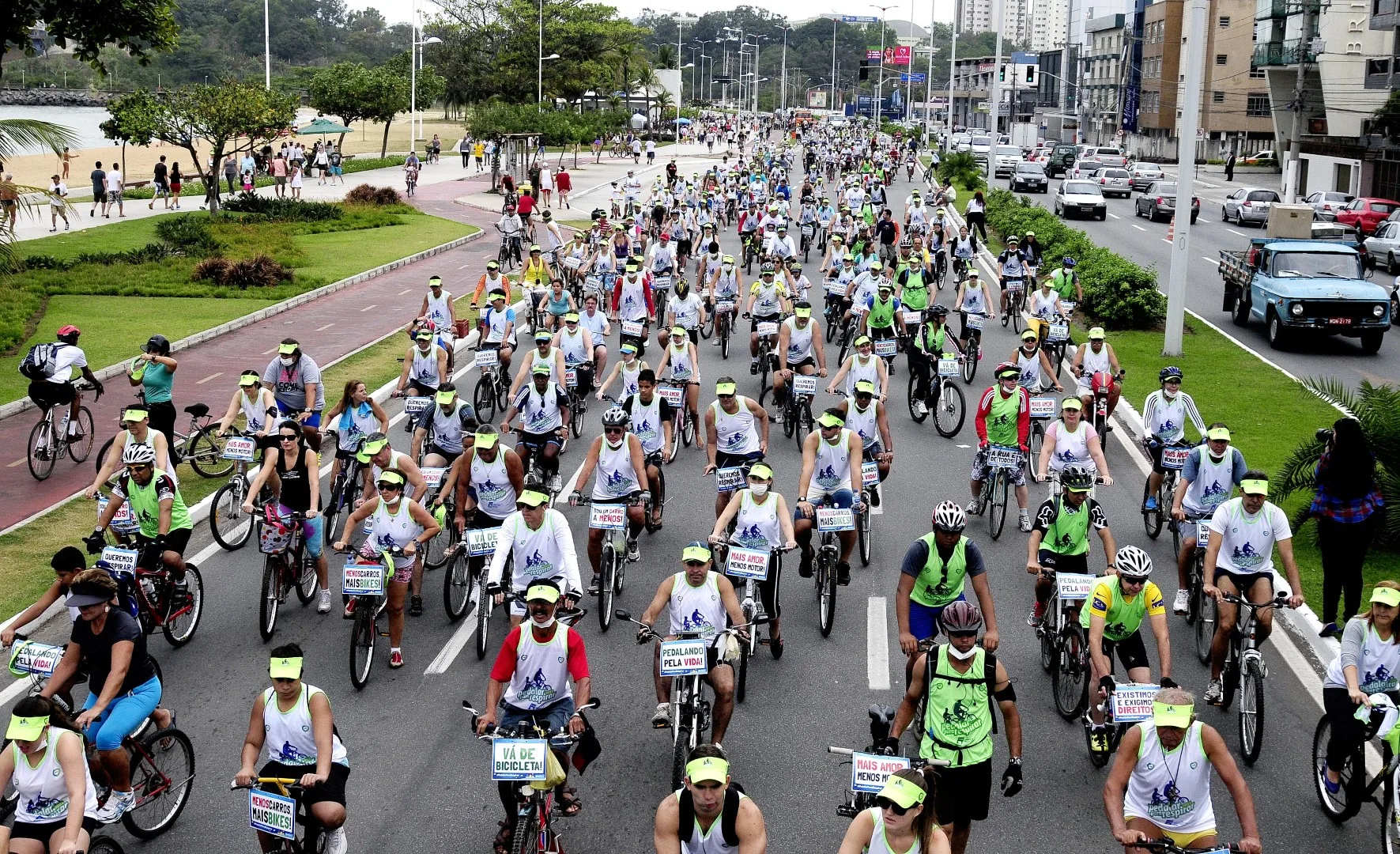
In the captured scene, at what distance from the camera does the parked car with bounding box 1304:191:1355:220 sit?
47.5 meters

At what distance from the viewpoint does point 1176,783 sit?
23.6 ft

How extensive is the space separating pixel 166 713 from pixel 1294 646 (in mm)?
9016

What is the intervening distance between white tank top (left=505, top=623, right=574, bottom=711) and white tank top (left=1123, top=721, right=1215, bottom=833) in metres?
3.32

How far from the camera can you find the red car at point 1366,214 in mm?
43781

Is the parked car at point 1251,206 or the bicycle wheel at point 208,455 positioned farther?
the parked car at point 1251,206

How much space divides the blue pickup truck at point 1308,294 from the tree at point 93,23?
22250 mm

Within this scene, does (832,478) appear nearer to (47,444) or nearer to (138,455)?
(138,455)

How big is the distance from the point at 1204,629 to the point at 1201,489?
120 cm

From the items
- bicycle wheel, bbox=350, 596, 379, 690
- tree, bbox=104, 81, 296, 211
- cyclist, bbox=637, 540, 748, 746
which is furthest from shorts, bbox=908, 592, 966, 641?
tree, bbox=104, 81, 296, 211

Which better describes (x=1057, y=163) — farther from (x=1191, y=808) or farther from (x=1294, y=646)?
(x=1191, y=808)

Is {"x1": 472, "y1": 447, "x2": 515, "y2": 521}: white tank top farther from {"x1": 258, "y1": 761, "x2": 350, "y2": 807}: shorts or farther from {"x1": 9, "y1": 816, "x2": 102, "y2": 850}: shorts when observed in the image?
{"x1": 9, "y1": 816, "x2": 102, "y2": 850}: shorts

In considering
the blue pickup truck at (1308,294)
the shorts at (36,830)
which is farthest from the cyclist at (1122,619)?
the blue pickup truck at (1308,294)

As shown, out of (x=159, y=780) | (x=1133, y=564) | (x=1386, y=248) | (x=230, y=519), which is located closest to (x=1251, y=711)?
(x=1133, y=564)

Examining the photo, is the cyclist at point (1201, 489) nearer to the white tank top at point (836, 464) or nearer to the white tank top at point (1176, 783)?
the white tank top at point (836, 464)
